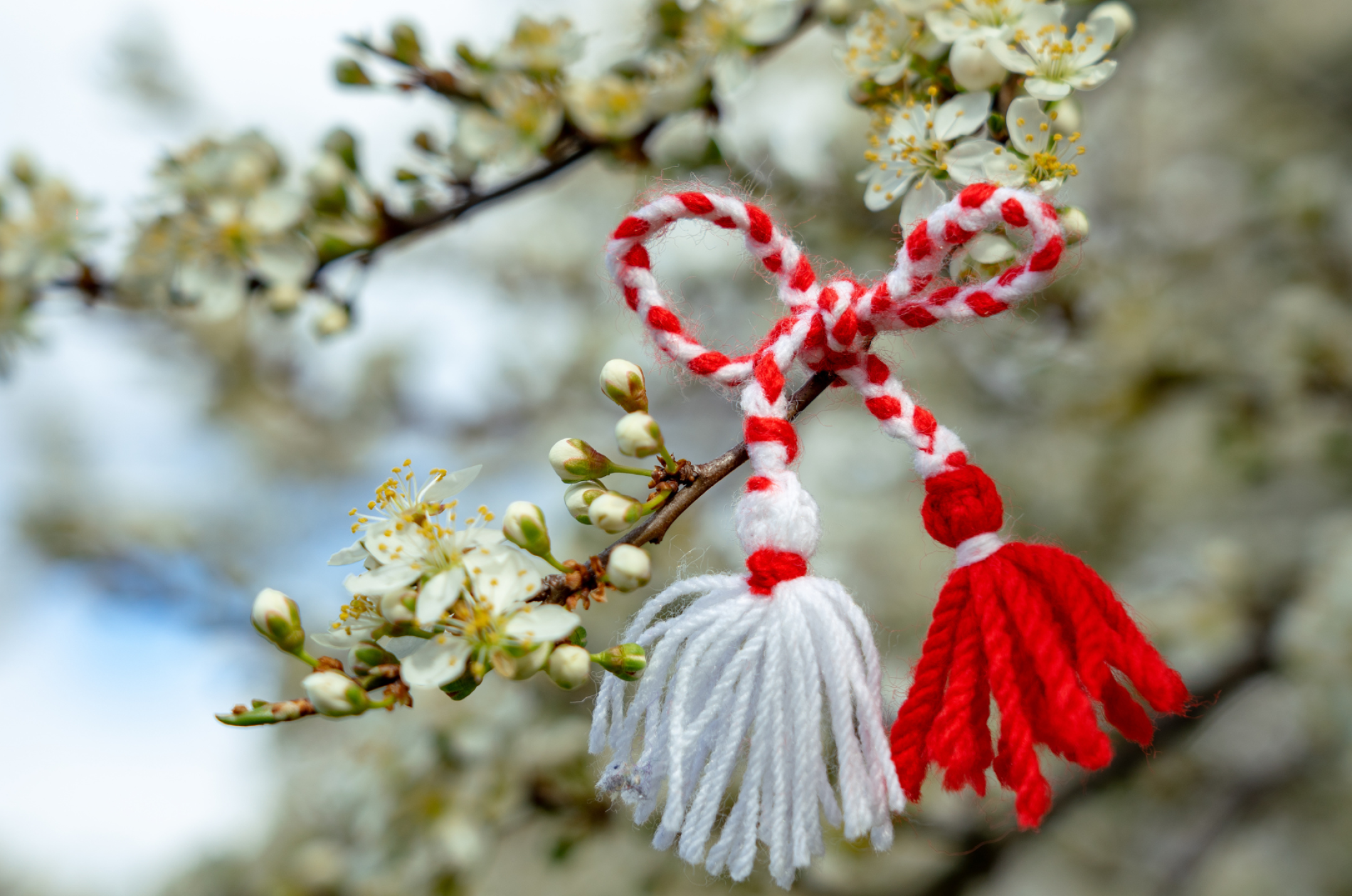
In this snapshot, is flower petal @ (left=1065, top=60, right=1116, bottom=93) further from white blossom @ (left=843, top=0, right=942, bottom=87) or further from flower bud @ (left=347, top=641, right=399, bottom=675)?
flower bud @ (left=347, top=641, right=399, bottom=675)

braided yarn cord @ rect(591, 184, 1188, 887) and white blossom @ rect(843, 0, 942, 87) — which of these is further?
white blossom @ rect(843, 0, 942, 87)

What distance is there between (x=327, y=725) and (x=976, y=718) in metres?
2.42

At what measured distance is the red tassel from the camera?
1.45ft

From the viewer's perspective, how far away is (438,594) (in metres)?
→ 0.46

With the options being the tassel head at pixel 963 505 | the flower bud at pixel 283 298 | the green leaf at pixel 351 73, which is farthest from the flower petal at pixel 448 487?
the green leaf at pixel 351 73

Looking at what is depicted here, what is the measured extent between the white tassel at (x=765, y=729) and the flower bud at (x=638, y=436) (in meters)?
0.09

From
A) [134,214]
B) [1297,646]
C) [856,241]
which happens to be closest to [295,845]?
[134,214]

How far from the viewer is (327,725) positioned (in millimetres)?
2492

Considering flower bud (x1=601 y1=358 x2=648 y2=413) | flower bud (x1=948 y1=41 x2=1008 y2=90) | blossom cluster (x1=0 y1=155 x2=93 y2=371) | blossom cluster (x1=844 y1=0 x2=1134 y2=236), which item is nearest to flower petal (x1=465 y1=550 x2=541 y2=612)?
A: flower bud (x1=601 y1=358 x2=648 y2=413)

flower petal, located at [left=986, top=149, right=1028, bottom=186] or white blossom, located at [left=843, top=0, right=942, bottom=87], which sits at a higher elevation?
white blossom, located at [left=843, top=0, right=942, bottom=87]

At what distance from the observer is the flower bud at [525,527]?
1.60 feet

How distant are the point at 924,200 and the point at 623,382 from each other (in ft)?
0.94

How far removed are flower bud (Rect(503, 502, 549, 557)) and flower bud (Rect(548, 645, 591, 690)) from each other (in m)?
0.06

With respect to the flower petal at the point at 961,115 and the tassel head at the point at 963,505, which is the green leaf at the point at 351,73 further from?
the tassel head at the point at 963,505
